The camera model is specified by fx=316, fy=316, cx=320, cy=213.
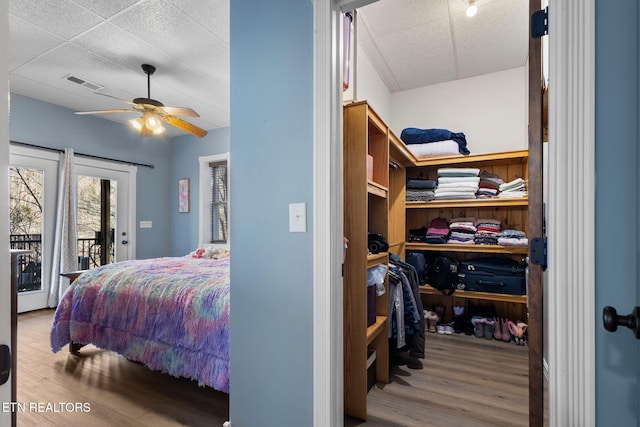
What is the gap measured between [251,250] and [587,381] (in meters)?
1.25

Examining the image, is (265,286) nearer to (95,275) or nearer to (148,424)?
(148,424)

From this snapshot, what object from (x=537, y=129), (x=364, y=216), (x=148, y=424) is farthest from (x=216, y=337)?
(x=537, y=129)

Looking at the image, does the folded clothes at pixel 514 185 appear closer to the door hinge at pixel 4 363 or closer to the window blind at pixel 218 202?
the door hinge at pixel 4 363

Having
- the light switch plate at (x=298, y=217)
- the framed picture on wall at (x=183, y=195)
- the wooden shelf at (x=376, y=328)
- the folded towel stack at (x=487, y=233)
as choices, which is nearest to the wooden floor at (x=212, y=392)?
the wooden shelf at (x=376, y=328)

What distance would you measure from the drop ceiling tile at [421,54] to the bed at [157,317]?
2517 mm

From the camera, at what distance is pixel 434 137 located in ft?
10.8

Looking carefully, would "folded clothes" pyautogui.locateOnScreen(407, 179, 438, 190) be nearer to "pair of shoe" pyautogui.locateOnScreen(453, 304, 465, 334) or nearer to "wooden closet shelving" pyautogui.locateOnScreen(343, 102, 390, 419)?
"pair of shoe" pyautogui.locateOnScreen(453, 304, 465, 334)

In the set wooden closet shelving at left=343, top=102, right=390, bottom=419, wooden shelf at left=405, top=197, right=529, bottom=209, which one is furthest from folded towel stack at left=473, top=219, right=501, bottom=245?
wooden closet shelving at left=343, top=102, right=390, bottom=419

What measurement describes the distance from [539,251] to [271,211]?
1.02 m

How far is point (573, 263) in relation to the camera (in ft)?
2.99

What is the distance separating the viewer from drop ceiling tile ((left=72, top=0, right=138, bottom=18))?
2314mm

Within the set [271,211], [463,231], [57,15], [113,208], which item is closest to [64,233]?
[113,208]

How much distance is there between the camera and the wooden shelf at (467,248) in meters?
2.94

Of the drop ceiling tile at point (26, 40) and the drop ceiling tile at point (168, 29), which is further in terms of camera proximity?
the drop ceiling tile at point (26, 40)
